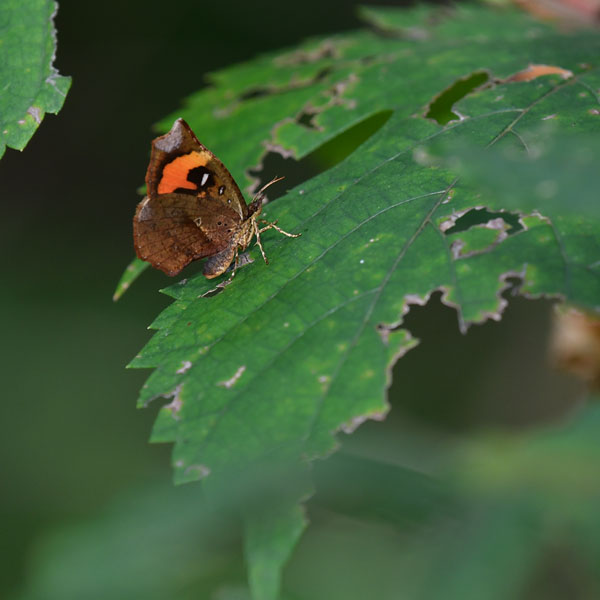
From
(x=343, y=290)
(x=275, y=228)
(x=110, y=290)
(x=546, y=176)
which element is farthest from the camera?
(x=110, y=290)

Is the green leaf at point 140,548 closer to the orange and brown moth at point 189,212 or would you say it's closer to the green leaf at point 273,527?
the green leaf at point 273,527

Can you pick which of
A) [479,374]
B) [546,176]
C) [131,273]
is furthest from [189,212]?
[479,374]

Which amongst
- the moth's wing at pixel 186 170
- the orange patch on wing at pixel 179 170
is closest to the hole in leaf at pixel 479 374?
the moth's wing at pixel 186 170

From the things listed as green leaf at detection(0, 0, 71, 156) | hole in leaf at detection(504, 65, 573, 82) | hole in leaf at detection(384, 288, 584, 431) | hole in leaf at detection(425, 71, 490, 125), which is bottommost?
hole in leaf at detection(384, 288, 584, 431)

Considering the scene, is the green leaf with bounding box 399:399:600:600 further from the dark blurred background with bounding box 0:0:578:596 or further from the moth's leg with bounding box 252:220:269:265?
the dark blurred background with bounding box 0:0:578:596

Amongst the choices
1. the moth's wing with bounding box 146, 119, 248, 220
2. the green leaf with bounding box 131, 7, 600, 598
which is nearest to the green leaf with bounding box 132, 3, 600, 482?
the green leaf with bounding box 131, 7, 600, 598

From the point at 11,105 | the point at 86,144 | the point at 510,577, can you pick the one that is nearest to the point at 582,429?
the point at 510,577

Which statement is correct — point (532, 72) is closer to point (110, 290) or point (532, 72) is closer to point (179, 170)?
point (179, 170)
